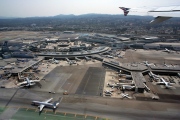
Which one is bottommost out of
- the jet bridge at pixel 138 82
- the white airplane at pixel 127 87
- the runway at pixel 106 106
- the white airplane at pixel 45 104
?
the runway at pixel 106 106

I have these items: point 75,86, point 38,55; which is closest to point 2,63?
point 38,55

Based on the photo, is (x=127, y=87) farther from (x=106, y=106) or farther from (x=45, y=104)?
(x=45, y=104)

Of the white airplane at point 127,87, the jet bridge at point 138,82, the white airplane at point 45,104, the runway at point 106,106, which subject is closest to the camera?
the runway at point 106,106

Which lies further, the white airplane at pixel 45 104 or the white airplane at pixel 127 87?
the white airplane at pixel 127 87

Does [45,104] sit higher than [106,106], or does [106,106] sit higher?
[45,104]

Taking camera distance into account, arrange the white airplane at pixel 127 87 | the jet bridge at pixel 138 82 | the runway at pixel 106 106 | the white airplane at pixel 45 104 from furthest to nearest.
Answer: the white airplane at pixel 127 87 → the jet bridge at pixel 138 82 → the white airplane at pixel 45 104 → the runway at pixel 106 106

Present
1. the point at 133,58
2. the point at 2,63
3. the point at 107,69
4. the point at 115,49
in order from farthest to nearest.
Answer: the point at 115,49 < the point at 133,58 < the point at 2,63 < the point at 107,69

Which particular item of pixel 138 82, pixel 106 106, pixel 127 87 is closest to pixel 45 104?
pixel 106 106

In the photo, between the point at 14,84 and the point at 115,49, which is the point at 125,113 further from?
the point at 115,49

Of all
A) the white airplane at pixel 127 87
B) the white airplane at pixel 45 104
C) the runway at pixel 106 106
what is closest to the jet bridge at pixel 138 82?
the white airplane at pixel 127 87

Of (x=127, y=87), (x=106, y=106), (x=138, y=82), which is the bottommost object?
(x=106, y=106)

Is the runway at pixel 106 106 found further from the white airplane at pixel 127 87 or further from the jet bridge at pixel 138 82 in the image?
the white airplane at pixel 127 87
